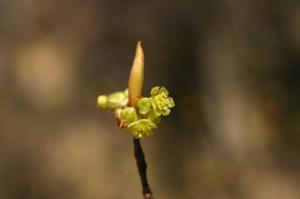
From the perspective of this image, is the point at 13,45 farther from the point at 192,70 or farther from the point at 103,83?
the point at 192,70

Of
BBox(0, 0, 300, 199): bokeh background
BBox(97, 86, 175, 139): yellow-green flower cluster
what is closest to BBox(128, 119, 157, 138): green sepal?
BBox(97, 86, 175, 139): yellow-green flower cluster

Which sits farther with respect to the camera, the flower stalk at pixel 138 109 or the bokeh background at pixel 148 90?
the bokeh background at pixel 148 90

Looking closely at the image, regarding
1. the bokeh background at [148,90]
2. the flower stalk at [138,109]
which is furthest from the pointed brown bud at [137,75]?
the bokeh background at [148,90]

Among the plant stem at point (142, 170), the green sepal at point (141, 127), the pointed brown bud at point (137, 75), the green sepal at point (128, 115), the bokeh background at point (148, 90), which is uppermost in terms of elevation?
the bokeh background at point (148, 90)

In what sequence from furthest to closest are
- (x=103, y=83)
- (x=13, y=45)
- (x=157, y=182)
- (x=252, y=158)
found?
(x=13, y=45) → (x=103, y=83) → (x=252, y=158) → (x=157, y=182)

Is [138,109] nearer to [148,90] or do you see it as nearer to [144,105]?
[144,105]

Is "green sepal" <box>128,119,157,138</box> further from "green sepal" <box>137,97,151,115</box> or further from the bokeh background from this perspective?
the bokeh background

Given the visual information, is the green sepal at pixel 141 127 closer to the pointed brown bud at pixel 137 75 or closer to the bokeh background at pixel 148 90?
the pointed brown bud at pixel 137 75

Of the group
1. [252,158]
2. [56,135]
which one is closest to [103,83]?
[56,135]
